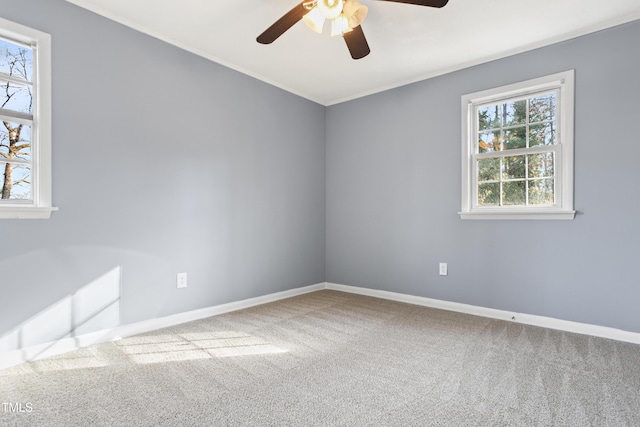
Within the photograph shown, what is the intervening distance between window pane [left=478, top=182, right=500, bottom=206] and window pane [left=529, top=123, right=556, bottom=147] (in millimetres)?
462

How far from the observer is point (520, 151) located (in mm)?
3010

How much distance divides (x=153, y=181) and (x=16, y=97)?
96 centimetres

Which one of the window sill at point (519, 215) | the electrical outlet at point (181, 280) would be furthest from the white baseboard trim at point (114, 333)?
the window sill at point (519, 215)

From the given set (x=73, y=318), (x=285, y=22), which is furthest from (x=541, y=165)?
(x=73, y=318)

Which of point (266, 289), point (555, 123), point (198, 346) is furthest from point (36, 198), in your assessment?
point (555, 123)

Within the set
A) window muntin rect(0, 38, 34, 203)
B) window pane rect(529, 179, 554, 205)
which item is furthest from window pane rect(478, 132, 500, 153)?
window muntin rect(0, 38, 34, 203)

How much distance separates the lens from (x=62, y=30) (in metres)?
2.28

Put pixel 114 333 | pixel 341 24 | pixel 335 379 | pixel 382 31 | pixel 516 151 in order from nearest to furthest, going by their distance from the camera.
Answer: pixel 335 379
pixel 341 24
pixel 114 333
pixel 382 31
pixel 516 151

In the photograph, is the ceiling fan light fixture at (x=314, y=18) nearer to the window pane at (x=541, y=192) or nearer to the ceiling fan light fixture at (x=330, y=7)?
the ceiling fan light fixture at (x=330, y=7)

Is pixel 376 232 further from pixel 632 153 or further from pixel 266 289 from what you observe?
pixel 632 153

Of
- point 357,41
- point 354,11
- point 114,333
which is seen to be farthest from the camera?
point 114,333

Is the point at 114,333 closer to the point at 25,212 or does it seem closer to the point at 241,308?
the point at 25,212

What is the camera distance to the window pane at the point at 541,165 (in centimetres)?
288

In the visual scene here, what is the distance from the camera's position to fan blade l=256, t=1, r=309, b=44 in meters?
2.04
